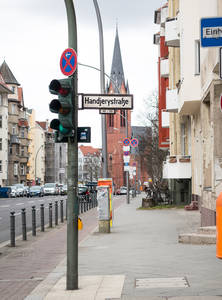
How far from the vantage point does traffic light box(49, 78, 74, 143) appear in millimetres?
8336

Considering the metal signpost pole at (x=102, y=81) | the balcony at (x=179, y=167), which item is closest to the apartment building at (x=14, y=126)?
the balcony at (x=179, y=167)

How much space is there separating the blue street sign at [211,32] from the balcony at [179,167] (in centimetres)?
2653

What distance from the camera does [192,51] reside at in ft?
74.8

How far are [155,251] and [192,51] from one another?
11891mm

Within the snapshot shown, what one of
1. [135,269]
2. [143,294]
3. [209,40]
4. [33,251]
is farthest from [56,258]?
[209,40]

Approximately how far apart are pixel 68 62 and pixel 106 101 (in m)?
2.86

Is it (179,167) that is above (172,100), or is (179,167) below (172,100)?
below

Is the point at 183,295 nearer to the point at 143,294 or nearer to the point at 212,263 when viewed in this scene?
the point at 143,294

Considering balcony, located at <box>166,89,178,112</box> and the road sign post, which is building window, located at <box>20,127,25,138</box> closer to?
balcony, located at <box>166,89,178,112</box>

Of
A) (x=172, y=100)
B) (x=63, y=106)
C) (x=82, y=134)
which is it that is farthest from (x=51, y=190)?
(x=63, y=106)

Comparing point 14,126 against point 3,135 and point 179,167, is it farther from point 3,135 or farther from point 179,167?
point 179,167

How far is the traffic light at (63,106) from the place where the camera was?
27.3 feet

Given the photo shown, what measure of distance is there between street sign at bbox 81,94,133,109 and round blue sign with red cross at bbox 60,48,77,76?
8.21ft

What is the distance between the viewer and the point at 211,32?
652 cm
